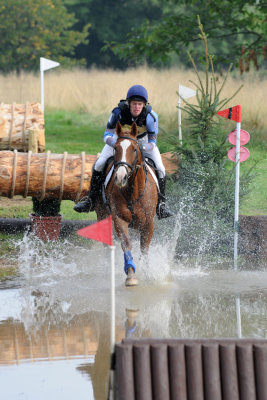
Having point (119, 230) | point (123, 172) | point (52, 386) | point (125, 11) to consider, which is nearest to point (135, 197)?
point (119, 230)

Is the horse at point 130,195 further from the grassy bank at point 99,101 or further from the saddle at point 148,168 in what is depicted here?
the grassy bank at point 99,101

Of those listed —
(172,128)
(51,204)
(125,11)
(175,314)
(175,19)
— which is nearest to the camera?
(175,314)

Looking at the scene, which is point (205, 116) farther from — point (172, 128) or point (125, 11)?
point (125, 11)

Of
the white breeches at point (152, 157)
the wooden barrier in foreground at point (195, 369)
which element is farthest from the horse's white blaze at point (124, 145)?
the wooden barrier in foreground at point (195, 369)

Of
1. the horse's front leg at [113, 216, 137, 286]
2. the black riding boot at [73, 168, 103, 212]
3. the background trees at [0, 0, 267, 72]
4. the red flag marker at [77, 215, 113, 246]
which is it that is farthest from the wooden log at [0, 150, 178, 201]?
the background trees at [0, 0, 267, 72]

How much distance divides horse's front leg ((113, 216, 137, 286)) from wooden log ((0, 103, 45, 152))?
18.3 feet

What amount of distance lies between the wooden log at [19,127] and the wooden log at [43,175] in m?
2.46

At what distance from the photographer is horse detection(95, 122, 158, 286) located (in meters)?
7.64

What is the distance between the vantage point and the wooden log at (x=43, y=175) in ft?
36.1

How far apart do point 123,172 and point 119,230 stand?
1096 millimetres

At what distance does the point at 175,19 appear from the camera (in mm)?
21406

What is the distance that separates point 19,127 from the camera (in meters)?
13.8

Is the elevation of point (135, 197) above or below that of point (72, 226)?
above

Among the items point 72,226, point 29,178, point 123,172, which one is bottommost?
point 72,226
